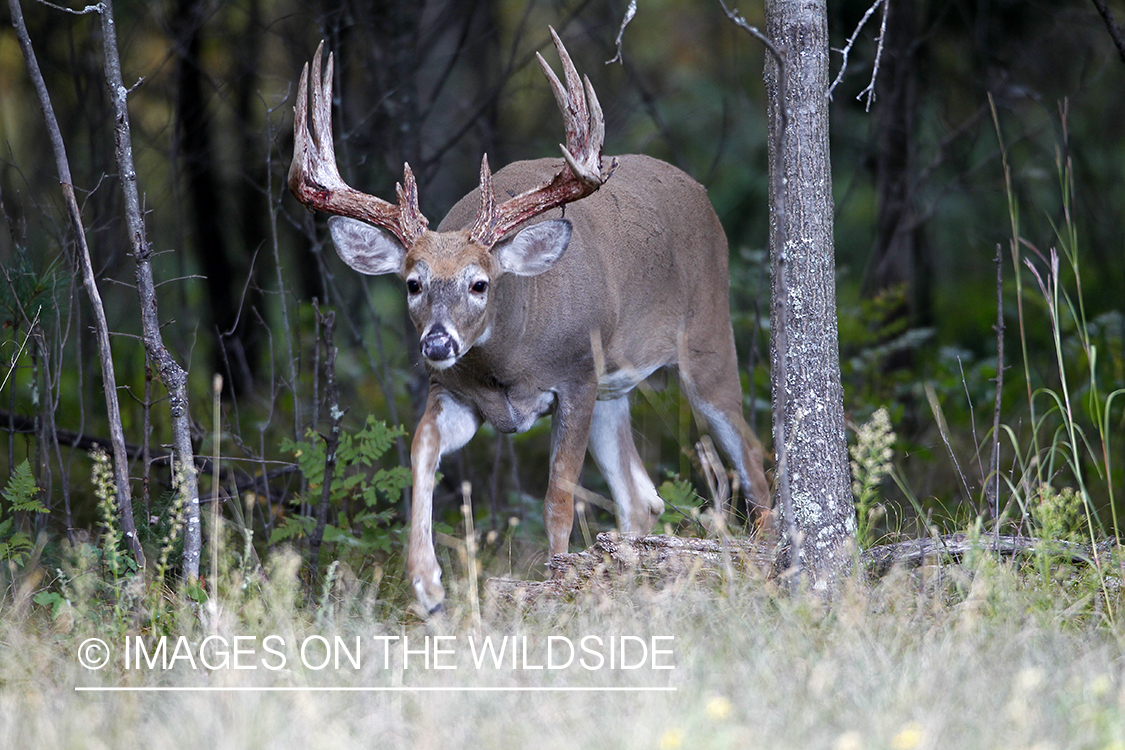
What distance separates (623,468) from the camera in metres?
6.00

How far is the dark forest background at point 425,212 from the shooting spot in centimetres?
573

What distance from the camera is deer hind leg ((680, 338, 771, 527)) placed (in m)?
5.89

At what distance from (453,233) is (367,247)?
0.39 metres

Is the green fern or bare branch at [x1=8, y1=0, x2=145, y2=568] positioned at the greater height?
bare branch at [x1=8, y1=0, x2=145, y2=568]

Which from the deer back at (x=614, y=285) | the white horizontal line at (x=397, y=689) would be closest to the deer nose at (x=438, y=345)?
the deer back at (x=614, y=285)

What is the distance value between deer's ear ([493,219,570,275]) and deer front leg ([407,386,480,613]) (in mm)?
644

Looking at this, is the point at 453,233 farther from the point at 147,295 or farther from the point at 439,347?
the point at 147,295

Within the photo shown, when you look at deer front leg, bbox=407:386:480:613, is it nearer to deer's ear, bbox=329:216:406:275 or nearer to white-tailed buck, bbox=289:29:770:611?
white-tailed buck, bbox=289:29:770:611

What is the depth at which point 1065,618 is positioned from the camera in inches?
143

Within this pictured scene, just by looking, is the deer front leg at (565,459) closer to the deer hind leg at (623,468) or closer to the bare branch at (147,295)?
the deer hind leg at (623,468)

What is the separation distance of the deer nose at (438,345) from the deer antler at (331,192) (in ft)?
1.89

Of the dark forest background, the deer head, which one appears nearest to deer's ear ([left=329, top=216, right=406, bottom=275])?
the deer head

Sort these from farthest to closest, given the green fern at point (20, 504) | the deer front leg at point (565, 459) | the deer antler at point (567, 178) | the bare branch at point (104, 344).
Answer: the deer front leg at point (565, 459) → the deer antler at point (567, 178) → the green fern at point (20, 504) → the bare branch at point (104, 344)

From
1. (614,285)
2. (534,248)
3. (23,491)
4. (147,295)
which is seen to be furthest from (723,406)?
(23,491)
